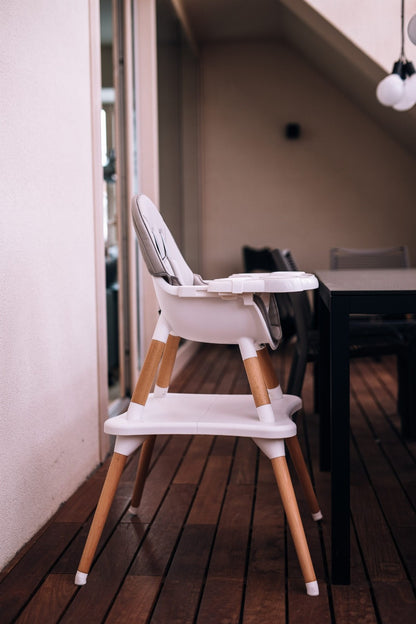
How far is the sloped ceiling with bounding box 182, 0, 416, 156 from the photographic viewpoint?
5.01 m

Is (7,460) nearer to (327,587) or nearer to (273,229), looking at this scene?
(327,587)

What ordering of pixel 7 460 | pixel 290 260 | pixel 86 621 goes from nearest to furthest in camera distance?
pixel 86 621
pixel 7 460
pixel 290 260

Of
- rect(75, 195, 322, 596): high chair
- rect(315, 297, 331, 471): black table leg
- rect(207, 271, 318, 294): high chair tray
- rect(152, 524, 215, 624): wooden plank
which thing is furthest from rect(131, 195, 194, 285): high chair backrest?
rect(315, 297, 331, 471): black table leg

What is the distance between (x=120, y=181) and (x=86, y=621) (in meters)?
2.50

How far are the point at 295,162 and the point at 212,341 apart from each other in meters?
4.83

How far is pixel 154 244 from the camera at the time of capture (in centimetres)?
166

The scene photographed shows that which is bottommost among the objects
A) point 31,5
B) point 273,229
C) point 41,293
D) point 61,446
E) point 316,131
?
point 61,446

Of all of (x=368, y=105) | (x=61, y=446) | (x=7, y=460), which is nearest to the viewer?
(x=7, y=460)

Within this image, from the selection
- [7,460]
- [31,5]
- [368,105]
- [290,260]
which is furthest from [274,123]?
[7,460]

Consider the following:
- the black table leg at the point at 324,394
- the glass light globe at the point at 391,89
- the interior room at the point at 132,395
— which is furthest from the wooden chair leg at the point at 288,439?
the glass light globe at the point at 391,89

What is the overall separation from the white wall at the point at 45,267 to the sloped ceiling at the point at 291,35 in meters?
2.64

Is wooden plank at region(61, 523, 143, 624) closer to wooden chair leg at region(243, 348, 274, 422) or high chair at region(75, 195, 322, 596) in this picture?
high chair at region(75, 195, 322, 596)

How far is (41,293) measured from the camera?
1.97 meters

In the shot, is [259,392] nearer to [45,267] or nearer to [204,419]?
[204,419]
